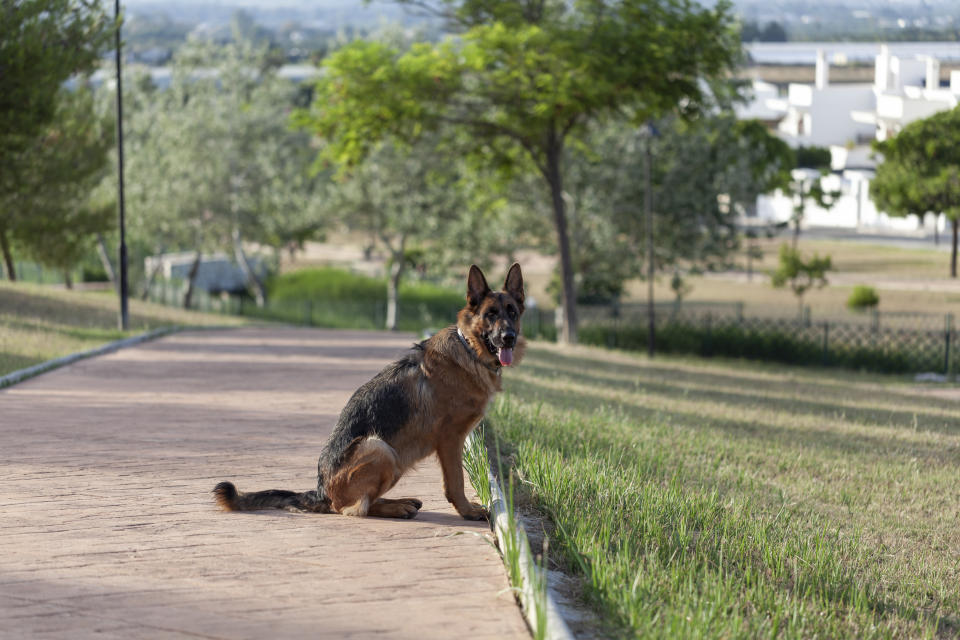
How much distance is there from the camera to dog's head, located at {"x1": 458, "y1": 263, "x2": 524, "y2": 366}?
21.6 feet

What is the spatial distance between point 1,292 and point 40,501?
21147mm

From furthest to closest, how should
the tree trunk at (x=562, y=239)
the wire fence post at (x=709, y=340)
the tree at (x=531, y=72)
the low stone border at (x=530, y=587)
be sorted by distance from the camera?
Result: 1. the wire fence post at (x=709, y=340)
2. the tree trunk at (x=562, y=239)
3. the tree at (x=531, y=72)
4. the low stone border at (x=530, y=587)

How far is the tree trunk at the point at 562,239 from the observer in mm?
26812

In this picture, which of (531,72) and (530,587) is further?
(531,72)

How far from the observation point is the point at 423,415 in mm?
6652

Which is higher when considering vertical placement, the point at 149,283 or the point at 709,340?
the point at 149,283

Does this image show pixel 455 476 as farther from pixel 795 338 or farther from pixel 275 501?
pixel 795 338

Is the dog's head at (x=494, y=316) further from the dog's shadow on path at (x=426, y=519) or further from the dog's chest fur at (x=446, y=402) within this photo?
the dog's shadow on path at (x=426, y=519)

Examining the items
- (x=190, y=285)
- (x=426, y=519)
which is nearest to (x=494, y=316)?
(x=426, y=519)

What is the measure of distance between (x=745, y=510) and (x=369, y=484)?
2746 millimetres

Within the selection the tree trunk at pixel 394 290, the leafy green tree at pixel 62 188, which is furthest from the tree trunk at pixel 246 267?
the leafy green tree at pixel 62 188

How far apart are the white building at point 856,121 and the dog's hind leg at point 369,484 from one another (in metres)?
63.4

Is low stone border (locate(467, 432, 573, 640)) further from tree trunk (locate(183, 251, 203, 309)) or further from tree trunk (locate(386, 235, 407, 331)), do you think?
tree trunk (locate(183, 251, 203, 309))

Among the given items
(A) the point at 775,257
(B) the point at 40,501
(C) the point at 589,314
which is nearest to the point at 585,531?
(B) the point at 40,501
